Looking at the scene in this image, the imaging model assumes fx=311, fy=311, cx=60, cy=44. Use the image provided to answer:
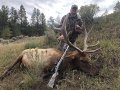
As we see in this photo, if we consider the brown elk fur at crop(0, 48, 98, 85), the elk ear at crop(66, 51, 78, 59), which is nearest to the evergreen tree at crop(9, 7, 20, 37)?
the brown elk fur at crop(0, 48, 98, 85)

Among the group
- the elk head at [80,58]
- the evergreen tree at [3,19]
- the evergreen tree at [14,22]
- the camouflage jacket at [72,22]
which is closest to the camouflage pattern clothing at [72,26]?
the camouflage jacket at [72,22]

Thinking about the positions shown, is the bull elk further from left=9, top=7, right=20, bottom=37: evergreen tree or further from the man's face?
left=9, top=7, right=20, bottom=37: evergreen tree

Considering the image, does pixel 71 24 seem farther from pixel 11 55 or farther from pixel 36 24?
pixel 36 24

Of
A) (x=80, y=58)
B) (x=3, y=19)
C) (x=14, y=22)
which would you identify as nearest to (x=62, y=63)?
(x=80, y=58)

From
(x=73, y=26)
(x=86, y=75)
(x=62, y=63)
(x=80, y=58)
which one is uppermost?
(x=73, y=26)

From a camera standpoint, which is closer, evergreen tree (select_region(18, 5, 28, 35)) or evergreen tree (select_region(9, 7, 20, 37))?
evergreen tree (select_region(9, 7, 20, 37))

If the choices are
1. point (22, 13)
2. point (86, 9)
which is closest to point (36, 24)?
point (22, 13)

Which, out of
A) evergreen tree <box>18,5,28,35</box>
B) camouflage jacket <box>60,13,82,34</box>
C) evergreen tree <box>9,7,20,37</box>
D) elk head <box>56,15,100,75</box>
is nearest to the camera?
elk head <box>56,15,100,75</box>

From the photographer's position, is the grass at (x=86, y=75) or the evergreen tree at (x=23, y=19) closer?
the grass at (x=86, y=75)

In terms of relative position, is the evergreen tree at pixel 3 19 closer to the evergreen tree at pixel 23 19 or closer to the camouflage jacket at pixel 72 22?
the evergreen tree at pixel 23 19

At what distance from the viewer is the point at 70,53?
780 centimetres

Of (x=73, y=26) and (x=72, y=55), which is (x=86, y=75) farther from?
(x=73, y=26)

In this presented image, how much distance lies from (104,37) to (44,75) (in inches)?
128

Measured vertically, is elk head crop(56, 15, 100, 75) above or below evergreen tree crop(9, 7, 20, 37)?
above
